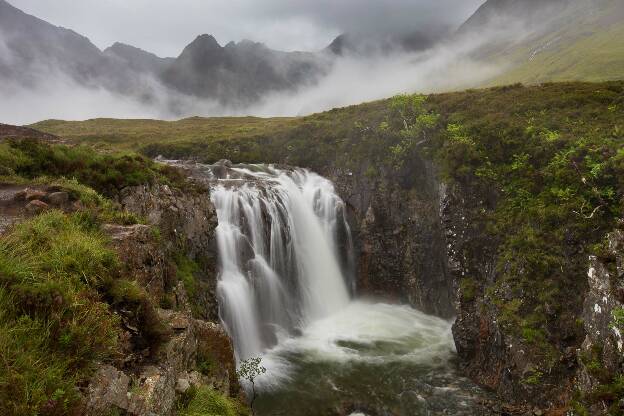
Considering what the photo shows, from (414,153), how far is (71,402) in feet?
95.4

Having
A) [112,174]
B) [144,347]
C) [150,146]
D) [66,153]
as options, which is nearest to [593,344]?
[144,347]

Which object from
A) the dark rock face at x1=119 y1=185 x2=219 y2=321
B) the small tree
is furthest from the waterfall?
the small tree

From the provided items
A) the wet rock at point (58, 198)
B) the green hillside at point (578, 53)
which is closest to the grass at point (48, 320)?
the wet rock at point (58, 198)

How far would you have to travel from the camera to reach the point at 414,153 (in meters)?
30.7

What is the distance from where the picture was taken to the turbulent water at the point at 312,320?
17859 mm

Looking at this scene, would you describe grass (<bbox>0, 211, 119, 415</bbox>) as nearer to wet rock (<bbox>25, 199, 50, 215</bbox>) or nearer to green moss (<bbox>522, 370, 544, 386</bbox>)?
wet rock (<bbox>25, 199, 50, 215</bbox>)

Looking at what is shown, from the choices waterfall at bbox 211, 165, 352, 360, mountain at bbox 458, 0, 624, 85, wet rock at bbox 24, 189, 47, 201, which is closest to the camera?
wet rock at bbox 24, 189, 47, 201

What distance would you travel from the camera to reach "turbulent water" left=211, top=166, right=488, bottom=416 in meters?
17.9

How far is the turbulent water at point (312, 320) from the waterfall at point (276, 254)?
7 cm

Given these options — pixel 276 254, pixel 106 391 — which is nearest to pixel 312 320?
pixel 276 254

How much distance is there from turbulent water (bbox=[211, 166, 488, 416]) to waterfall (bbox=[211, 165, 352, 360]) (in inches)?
2.9

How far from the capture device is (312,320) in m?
26.6

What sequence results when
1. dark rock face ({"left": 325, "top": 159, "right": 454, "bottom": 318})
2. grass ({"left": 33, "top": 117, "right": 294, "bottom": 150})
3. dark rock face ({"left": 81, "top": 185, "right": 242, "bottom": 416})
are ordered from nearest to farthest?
dark rock face ({"left": 81, "top": 185, "right": 242, "bottom": 416})
dark rock face ({"left": 325, "top": 159, "right": 454, "bottom": 318})
grass ({"left": 33, "top": 117, "right": 294, "bottom": 150})

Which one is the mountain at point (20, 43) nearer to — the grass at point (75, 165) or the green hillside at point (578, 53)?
the green hillside at point (578, 53)
